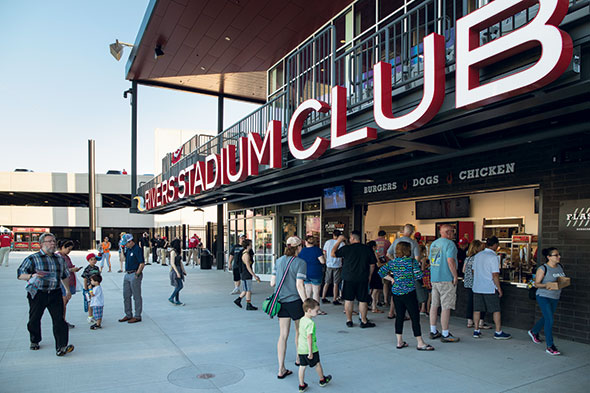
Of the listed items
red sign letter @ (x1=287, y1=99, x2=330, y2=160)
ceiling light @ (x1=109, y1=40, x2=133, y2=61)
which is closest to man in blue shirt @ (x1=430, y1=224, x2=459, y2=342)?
red sign letter @ (x1=287, y1=99, x2=330, y2=160)

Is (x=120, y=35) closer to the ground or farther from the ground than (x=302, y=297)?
farther from the ground

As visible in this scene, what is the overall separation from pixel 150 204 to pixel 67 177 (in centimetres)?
2585

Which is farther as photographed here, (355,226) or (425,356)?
(355,226)

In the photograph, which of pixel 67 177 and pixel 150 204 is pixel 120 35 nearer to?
pixel 150 204

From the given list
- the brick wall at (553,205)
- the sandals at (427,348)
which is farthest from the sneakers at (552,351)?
the sandals at (427,348)

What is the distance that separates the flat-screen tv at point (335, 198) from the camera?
11.9 metres

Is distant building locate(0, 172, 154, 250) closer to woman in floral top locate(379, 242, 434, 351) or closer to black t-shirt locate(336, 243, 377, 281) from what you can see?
black t-shirt locate(336, 243, 377, 281)

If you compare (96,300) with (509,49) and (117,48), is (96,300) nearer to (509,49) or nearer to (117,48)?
(509,49)

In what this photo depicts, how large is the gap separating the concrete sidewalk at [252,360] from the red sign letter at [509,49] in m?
3.36

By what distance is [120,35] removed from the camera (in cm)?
1766

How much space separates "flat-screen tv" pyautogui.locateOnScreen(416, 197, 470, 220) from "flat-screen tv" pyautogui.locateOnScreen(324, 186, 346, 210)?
222 cm

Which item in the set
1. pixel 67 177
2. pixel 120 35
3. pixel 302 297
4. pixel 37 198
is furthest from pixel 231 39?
pixel 37 198

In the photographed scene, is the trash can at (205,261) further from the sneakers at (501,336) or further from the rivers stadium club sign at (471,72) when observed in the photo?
the sneakers at (501,336)

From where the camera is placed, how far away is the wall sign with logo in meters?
6.71
